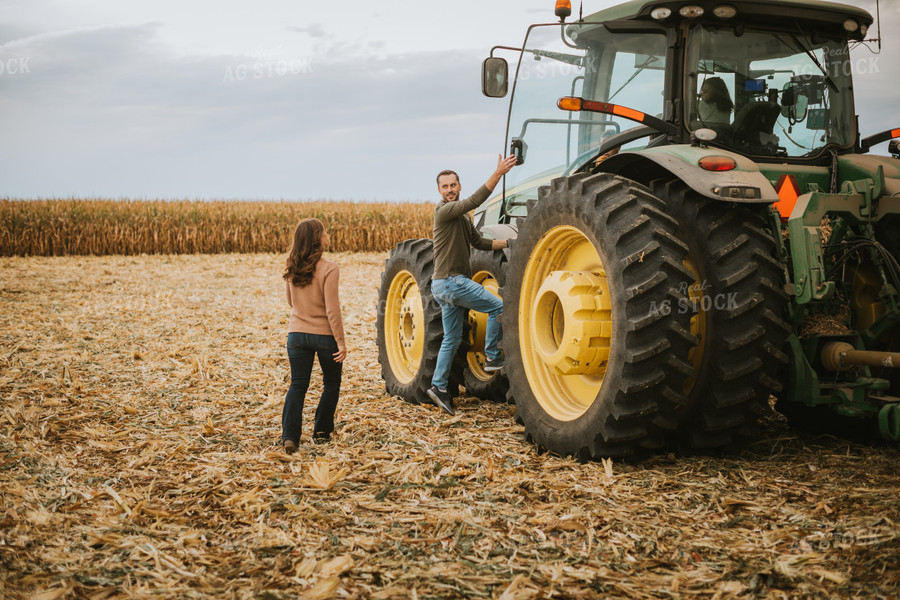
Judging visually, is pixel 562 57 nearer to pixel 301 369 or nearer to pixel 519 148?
pixel 519 148

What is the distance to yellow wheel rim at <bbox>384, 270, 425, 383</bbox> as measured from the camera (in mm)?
6125

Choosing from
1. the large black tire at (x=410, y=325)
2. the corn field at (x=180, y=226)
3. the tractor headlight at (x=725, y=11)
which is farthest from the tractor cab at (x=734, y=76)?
the corn field at (x=180, y=226)

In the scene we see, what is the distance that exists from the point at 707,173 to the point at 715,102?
994 millimetres

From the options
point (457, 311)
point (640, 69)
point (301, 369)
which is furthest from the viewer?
point (457, 311)

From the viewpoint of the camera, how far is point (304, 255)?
187 inches

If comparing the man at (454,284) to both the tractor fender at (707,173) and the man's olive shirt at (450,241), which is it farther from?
the tractor fender at (707,173)

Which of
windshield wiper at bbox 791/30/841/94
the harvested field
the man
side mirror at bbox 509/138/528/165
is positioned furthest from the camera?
side mirror at bbox 509/138/528/165

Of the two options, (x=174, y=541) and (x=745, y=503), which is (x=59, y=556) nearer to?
(x=174, y=541)

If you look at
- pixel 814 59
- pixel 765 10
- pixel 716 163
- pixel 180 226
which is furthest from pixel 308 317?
pixel 180 226

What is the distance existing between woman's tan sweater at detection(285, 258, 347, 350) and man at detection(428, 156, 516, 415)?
3.25 ft

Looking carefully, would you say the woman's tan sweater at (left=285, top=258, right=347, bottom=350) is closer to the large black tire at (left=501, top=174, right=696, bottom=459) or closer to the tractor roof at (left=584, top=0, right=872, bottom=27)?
the large black tire at (left=501, top=174, right=696, bottom=459)

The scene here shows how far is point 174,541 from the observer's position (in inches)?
132

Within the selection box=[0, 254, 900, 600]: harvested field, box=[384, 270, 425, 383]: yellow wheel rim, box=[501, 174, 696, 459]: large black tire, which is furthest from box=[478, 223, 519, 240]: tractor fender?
box=[0, 254, 900, 600]: harvested field

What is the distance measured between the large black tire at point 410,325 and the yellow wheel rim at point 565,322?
4.27 feet
